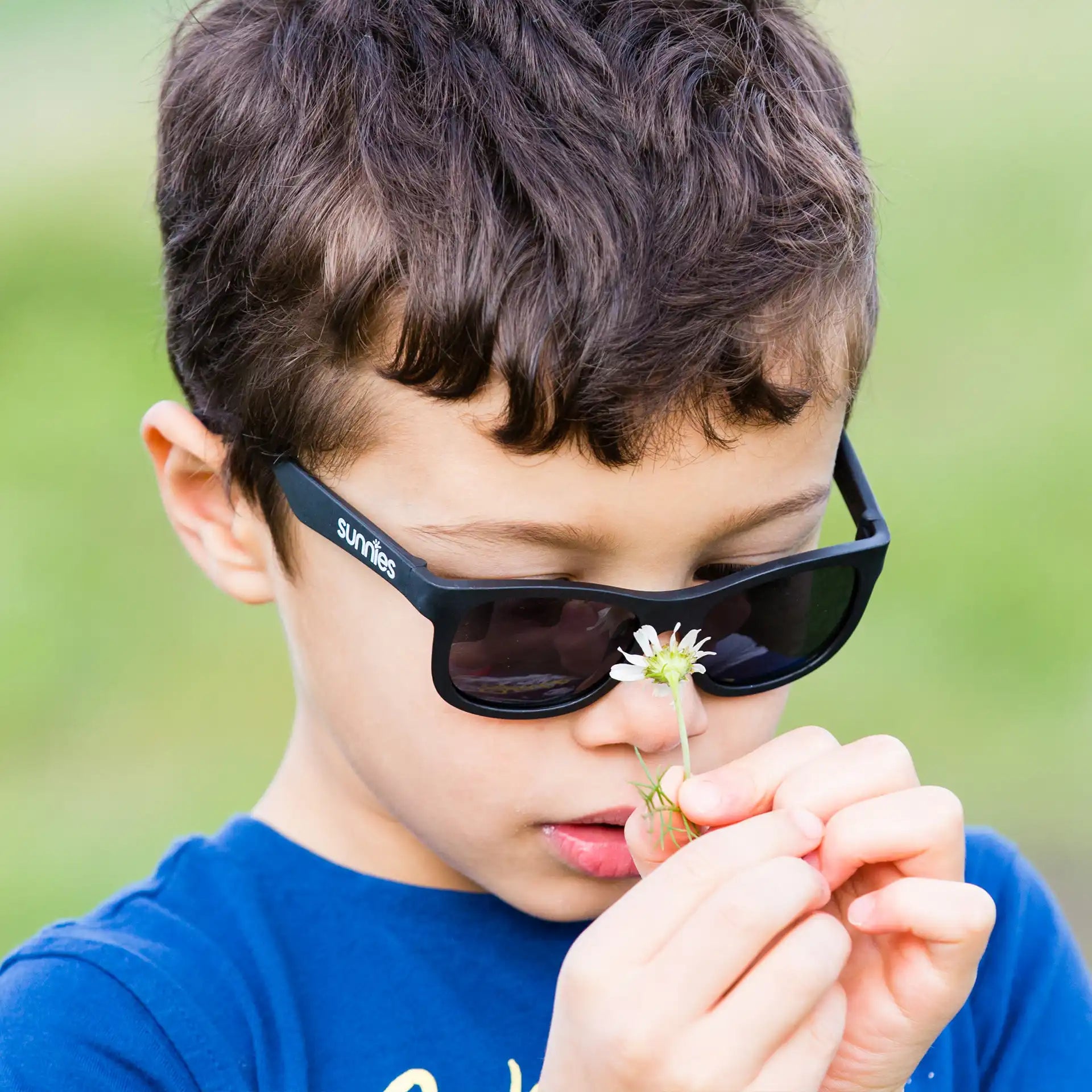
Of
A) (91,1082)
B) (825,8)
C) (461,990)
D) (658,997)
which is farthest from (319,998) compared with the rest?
(825,8)

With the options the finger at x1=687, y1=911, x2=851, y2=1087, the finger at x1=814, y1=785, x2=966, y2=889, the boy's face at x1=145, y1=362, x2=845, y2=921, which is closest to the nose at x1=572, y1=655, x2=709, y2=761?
the boy's face at x1=145, y1=362, x2=845, y2=921

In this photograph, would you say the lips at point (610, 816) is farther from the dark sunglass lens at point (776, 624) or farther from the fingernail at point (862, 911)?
the fingernail at point (862, 911)

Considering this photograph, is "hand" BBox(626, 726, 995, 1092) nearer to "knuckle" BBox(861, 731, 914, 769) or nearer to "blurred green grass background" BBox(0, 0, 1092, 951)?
"knuckle" BBox(861, 731, 914, 769)

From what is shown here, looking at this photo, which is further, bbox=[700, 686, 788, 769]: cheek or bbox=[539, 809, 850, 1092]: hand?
bbox=[700, 686, 788, 769]: cheek

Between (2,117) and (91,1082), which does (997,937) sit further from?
(2,117)

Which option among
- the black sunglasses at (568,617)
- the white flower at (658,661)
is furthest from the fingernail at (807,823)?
the black sunglasses at (568,617)

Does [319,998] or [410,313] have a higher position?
[410,313]
